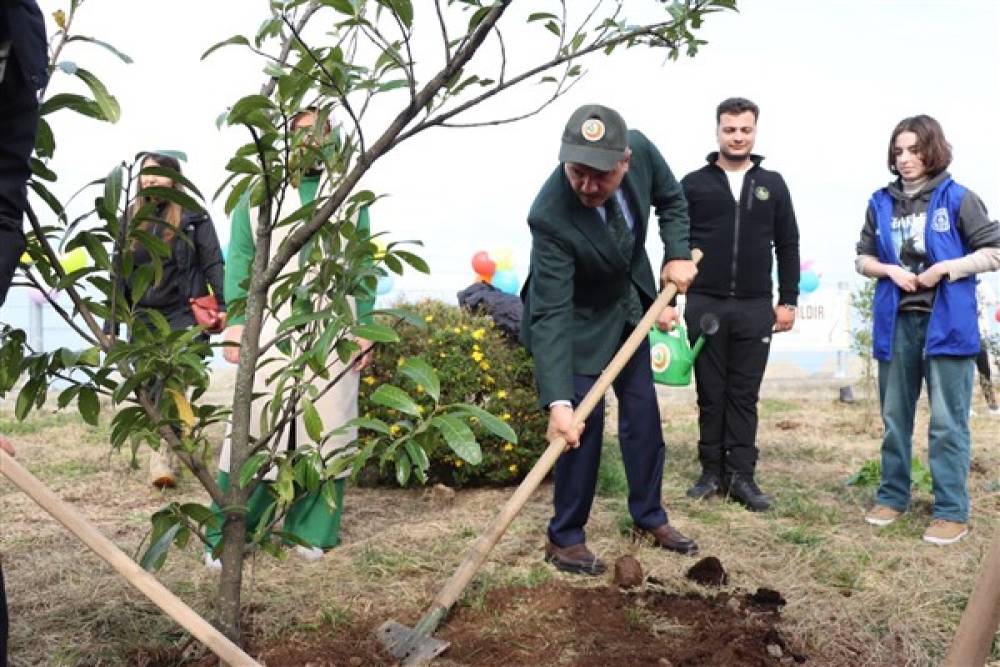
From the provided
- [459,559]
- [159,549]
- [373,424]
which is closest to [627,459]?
[459,559]

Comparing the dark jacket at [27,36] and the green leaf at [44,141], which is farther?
the green leaf at [44,141]

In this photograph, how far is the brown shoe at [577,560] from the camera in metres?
3.76

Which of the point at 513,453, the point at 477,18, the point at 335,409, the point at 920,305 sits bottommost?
the point at 513,453

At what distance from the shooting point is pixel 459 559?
3895 millimetres

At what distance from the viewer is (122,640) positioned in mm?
2951

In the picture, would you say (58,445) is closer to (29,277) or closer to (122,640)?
(122,640)

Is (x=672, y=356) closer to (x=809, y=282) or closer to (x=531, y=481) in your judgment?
(x=531, y=481)

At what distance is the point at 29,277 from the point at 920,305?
3723mm

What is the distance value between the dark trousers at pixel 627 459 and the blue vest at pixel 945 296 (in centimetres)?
132

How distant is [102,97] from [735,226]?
3505 millimetres

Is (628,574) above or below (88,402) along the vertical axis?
below

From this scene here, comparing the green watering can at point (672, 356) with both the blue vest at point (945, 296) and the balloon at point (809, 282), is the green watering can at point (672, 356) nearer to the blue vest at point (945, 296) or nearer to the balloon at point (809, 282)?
the blue vest at point (945, 296)

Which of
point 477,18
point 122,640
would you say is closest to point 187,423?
point 122,640

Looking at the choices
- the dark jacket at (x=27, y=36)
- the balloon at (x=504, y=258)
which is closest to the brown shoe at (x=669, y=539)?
the dark jacket at (x=27, y=36)
